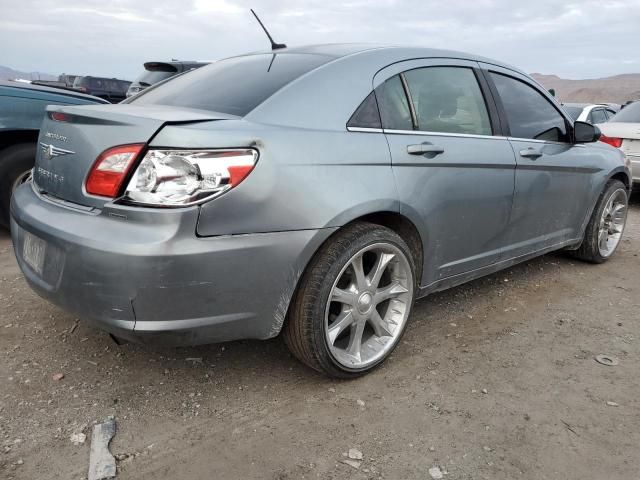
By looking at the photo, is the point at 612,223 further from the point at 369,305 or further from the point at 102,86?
the point at 102,86

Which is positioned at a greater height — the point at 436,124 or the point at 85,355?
the point at 436,124

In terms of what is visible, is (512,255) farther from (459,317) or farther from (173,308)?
(173,308)

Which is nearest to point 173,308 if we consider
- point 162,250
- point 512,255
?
point 162,250

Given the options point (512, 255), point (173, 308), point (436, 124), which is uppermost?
point (436, 124)

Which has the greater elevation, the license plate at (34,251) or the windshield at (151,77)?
the windshield at (151,77)

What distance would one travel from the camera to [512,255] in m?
3.40

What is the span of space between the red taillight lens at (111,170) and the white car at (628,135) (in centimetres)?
634

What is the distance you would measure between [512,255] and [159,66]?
7.51 meters

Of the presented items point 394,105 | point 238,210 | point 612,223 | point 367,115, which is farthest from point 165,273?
point 612,223

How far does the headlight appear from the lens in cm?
187

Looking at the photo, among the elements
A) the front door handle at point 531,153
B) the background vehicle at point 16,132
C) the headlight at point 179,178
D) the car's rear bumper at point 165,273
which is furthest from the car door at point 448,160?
the background vehicle at point 16,132

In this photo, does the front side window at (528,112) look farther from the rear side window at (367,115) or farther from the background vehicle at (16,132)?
the background vehicle at (16,132)

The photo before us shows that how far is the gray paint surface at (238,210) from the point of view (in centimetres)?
187

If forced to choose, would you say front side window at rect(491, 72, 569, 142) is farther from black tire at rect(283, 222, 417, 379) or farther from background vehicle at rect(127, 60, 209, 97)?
background vehicle at rect(127, 60, 209, 97)
